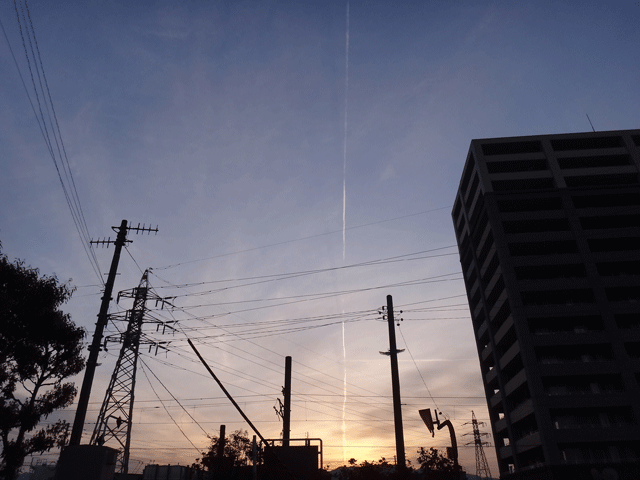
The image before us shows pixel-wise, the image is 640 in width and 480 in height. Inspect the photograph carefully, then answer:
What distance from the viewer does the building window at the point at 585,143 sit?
65438 mm

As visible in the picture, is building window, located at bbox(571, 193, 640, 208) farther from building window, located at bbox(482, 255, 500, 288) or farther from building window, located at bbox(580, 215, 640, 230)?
building window, located at bbox(482, 255, 500, 288)

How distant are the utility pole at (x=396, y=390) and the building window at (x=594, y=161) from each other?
137ft

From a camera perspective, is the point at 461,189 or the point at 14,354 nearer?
the point at 14,354

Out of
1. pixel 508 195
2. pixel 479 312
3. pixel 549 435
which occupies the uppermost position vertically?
pixel 508 195

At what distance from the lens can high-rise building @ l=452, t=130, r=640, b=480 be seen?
158 ft

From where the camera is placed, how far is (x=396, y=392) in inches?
1293

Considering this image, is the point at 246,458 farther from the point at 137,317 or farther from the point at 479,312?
the point at 479,312

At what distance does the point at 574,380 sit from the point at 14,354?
177 feet

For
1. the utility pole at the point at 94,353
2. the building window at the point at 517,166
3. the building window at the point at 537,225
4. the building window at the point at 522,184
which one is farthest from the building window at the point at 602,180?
the utility pole at the point at 94,353

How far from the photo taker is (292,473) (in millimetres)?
33406

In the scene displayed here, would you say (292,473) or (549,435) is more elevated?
(549,435)

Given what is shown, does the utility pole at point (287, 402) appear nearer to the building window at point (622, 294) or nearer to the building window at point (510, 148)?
the building window at point (622, 294)

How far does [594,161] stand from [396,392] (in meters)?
51.7

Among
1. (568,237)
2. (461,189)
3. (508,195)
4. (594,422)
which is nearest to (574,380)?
(594,422)
